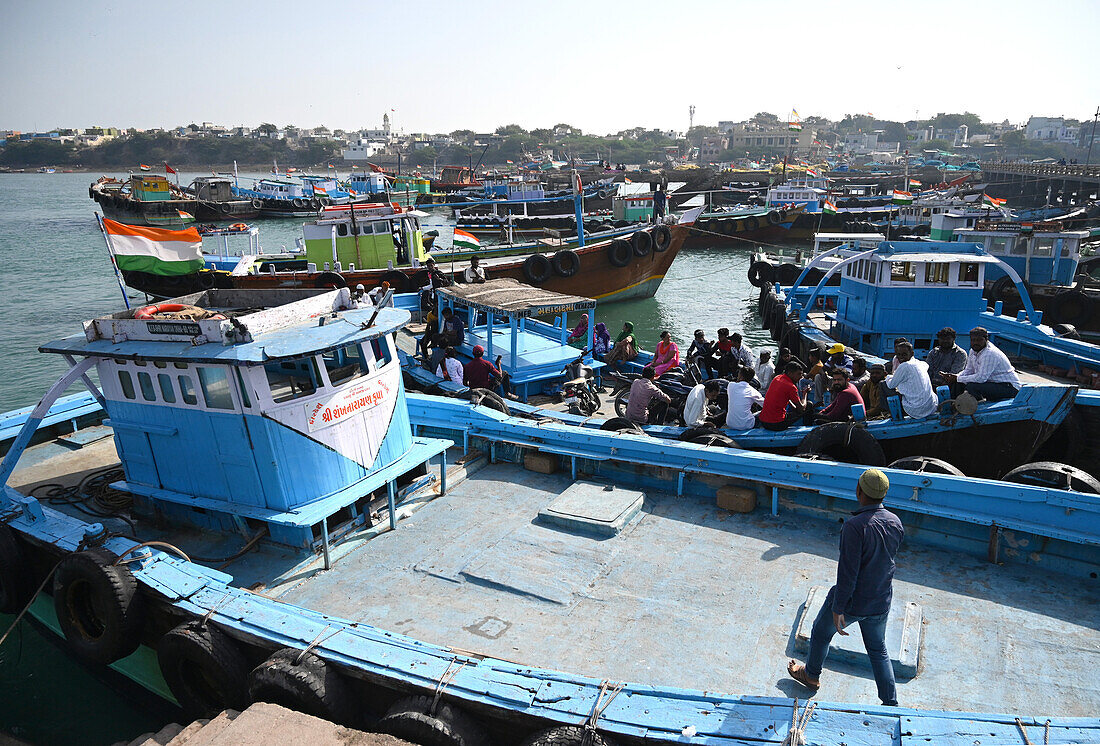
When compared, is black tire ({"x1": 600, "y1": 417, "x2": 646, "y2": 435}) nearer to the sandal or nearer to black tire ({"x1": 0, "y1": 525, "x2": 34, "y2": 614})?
the sandal

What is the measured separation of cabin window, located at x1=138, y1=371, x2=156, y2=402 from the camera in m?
5.95

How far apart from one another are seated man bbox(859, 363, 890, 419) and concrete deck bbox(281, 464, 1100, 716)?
2.79 meters

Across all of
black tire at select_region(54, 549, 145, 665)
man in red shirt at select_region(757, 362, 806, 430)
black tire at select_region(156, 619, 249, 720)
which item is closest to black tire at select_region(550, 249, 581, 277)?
man in red shirt at select_region(757, 362, 806, 430)

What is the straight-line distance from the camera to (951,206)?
38094mm

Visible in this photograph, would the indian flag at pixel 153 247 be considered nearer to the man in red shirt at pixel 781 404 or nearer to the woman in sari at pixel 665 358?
the woman in sari at pixel 665 358

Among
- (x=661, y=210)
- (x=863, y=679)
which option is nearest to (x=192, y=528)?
(x=863, y=679)

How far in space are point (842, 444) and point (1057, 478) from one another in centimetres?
188

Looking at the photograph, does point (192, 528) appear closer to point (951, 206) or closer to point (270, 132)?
point (951, 206)

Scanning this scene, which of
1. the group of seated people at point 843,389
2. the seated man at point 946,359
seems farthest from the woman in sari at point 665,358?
the seated man at point 946,359

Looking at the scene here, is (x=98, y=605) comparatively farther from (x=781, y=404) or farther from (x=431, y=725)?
(x=781, y=404)

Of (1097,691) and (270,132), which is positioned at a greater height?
(270,132)

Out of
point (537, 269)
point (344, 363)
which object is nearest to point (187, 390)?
point (344, 363)

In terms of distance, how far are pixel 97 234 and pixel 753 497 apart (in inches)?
2327

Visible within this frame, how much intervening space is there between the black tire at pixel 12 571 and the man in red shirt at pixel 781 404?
26.8 feet
